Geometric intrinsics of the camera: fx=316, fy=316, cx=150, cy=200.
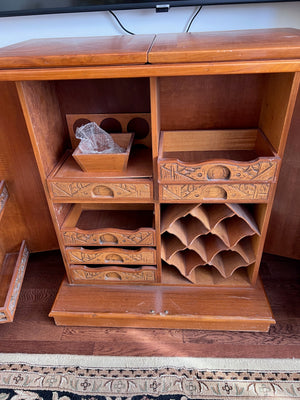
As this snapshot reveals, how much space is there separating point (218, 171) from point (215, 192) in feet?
0.27

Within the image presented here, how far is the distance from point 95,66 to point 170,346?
1.04 metres

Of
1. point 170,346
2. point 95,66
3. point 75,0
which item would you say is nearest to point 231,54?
point 95,66

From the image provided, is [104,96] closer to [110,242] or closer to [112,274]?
[110,242]

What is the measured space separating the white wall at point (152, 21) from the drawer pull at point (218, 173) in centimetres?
54

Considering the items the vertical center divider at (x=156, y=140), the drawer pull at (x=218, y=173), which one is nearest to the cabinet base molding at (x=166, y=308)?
the vertical center divider at (x=156, y=140)

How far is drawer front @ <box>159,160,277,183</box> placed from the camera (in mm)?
1006

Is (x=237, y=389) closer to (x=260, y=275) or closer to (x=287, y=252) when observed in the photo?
(x=260, y=275)

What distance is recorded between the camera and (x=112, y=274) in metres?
1.33

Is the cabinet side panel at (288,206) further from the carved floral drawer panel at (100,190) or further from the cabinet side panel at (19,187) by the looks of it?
the cabinet side panel at (19,187)

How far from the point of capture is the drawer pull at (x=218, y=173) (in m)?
1.02

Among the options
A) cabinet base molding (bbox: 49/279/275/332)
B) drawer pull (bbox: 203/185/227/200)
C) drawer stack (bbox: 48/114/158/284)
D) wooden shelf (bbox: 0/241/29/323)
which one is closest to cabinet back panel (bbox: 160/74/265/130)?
drawer stack (bbox: 48/114/158/284)

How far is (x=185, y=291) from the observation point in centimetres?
131

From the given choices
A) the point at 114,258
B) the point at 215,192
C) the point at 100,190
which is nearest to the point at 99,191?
the point at 100,190

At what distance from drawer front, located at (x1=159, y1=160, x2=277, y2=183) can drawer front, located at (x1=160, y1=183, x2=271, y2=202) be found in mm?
27
